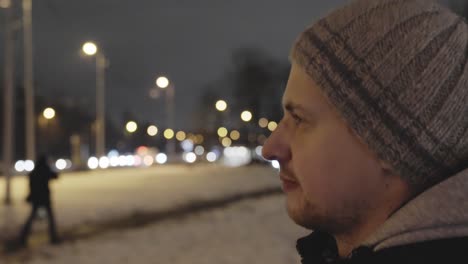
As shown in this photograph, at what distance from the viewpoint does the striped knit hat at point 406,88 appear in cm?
129

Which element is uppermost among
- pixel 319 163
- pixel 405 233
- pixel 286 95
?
pixel 286 95

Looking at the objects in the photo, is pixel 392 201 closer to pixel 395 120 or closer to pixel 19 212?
pixel 395 120

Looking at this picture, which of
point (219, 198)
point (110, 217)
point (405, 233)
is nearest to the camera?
point (405, 233)

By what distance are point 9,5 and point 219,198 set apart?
914 cm

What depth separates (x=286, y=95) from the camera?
150 centimetres

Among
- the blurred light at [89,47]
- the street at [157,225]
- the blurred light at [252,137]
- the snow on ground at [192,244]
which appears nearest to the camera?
the snow on ground at [192,244]

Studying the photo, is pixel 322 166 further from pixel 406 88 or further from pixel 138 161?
pixel 138 161

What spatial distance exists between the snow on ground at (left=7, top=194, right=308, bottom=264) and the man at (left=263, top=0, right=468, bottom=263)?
7.75 metres

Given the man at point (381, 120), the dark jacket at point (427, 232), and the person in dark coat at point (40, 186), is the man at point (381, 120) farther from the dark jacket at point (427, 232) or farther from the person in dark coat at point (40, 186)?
the person in dark coat at point (40, 186)

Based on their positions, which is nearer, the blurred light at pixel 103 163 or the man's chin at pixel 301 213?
the man's chin at pixel 301 213

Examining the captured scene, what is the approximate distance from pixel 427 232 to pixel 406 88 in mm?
308

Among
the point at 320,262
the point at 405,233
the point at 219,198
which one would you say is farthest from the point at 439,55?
the point at 219,198

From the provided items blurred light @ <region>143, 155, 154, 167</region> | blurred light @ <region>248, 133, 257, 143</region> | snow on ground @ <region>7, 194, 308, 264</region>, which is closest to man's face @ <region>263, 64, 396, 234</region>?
snow on ground @ <region>7, 194, 308, 264</region>

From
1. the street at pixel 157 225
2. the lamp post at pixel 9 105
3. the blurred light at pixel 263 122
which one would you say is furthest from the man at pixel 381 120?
the blurred light at pixel 263 122
